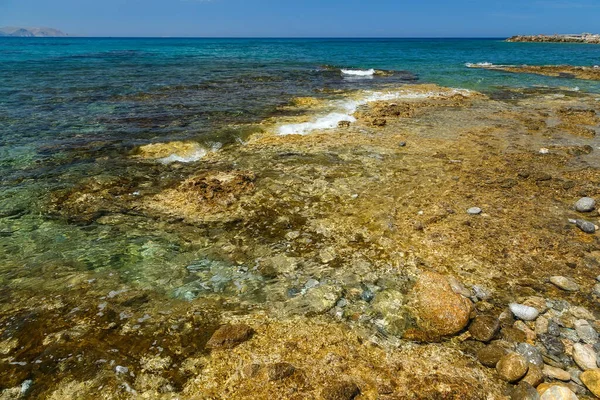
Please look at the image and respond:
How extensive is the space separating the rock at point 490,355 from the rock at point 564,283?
179 cm

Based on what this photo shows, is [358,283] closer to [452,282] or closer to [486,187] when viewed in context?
[452,282]

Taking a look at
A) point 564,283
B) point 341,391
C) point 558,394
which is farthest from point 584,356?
point 341,391

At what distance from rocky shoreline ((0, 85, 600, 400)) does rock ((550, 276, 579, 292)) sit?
0.04 m

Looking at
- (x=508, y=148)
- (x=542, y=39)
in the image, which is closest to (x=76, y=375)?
(x=508, y=148)

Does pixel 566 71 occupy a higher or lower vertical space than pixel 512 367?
higher

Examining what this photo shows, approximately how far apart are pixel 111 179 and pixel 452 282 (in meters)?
8.06

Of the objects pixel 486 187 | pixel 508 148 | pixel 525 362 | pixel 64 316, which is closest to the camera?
pixel 525 362

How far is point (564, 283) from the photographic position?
4992mm

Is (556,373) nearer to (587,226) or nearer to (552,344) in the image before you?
(552,344)

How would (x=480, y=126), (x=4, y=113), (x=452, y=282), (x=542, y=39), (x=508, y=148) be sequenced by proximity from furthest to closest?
1. (x=542, y=39)
2. (x=4, y=113)
3. (x=480, y=126)
4. (x=508, y=148)
5. (x=452, y=282)

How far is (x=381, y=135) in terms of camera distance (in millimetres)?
12008

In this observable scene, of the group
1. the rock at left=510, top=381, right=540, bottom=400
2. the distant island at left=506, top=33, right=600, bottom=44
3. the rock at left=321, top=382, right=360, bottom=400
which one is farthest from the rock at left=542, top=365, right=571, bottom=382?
the distant island at left=506, top=33, right=600, bottom=44

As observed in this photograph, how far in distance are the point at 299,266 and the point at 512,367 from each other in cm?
305

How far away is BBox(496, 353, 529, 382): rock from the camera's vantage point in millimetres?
3657
